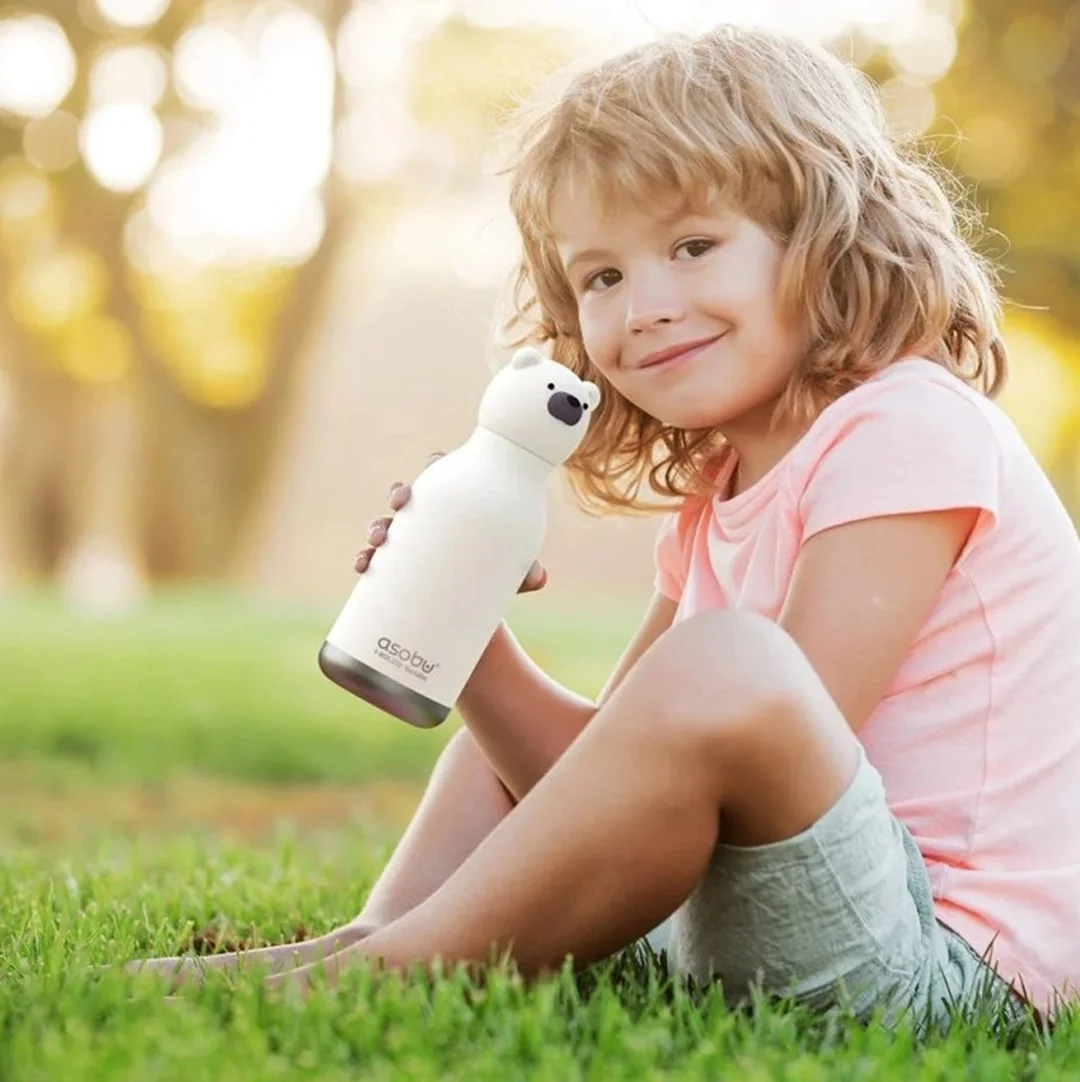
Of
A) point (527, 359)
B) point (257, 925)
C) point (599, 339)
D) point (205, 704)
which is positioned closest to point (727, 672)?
point (527, 359)

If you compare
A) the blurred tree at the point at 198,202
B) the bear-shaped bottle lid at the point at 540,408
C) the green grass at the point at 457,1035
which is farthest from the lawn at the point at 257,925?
the blurred tree at the point at 198,202

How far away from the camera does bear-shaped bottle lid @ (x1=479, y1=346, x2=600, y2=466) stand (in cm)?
192

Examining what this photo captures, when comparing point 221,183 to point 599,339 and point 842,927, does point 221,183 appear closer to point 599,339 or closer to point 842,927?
point 599,339

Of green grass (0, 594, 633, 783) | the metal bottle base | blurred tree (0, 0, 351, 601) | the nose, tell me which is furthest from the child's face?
blurred tree (0, 0, 351, 601)

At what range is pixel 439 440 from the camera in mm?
14609

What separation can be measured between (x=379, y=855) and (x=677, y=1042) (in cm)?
156

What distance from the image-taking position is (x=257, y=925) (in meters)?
2.40

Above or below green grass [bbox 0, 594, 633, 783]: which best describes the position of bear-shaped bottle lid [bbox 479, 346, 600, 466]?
above

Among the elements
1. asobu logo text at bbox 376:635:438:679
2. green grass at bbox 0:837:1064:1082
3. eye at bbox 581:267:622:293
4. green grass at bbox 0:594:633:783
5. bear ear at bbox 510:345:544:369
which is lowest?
green grass at bbox 0:594:633:783

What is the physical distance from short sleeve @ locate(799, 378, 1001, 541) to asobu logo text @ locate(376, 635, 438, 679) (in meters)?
0.43

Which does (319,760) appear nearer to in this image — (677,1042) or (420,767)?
(420,767)

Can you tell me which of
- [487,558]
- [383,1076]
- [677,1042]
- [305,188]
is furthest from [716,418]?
[305,188]

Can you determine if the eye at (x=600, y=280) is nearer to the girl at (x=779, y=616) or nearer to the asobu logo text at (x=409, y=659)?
the girl at (x=779, y=616)

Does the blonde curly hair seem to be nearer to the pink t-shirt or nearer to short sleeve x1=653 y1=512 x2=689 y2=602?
short sleeve x1=653 y1=512 x2=689 y2=602
